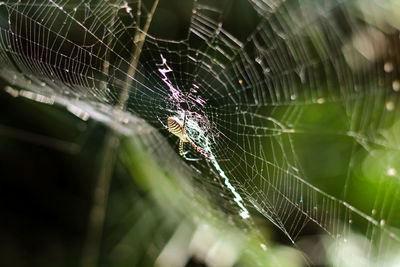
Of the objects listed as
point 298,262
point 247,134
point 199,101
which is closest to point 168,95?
point 199,101

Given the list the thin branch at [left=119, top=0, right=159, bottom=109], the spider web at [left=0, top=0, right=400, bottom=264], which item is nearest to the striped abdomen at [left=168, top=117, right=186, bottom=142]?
the spider web at [left=0, top=0, right=400, bottom=264]

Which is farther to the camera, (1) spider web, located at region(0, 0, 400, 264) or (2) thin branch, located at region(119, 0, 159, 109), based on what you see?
(2) thin branch, located at region(119, 0, 159, 109)

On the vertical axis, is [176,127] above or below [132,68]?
below

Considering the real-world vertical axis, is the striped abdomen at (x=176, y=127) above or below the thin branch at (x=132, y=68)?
below

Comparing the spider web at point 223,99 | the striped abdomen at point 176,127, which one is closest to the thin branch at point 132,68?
the spider web at point 223,99

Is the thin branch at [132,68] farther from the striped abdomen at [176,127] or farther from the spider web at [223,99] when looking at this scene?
the striped abdomen at [176,127]

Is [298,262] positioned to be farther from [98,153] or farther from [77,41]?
[77,41]

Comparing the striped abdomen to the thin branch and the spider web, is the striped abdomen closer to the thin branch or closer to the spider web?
the spider web

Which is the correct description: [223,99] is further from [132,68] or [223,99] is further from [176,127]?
[132,68]

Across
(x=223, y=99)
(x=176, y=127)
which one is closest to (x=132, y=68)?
(x=176, y=127)
